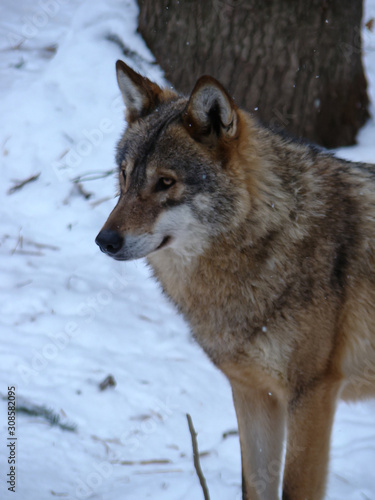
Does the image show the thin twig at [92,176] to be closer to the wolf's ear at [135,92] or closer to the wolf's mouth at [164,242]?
the wolf's ear at [135,92]

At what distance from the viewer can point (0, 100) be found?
7340mm

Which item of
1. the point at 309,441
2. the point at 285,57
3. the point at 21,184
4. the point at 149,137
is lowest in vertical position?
the point at 309,441

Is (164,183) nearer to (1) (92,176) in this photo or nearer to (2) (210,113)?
(2) (210,113)

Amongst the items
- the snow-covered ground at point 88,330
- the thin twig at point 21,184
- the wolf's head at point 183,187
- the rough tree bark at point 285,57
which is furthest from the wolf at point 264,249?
the thin twig at point 21,184

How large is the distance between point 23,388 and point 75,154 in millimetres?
3253

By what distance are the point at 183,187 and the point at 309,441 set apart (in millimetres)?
1459

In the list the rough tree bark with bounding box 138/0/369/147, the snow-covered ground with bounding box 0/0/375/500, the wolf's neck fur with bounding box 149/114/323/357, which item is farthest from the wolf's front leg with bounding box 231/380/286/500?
the rough tree bark with bounding box 138/0/369/147

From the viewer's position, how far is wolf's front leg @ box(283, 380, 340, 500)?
2.97 metres

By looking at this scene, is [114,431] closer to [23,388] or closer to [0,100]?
[23,388]

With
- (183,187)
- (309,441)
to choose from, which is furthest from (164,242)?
(309,441)

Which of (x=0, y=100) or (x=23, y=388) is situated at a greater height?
(x=0, y=100)

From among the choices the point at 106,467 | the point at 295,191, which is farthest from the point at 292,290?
the point at 106,467

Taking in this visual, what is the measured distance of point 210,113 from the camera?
2.96 meters

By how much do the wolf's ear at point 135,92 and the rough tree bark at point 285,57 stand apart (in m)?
2.72
